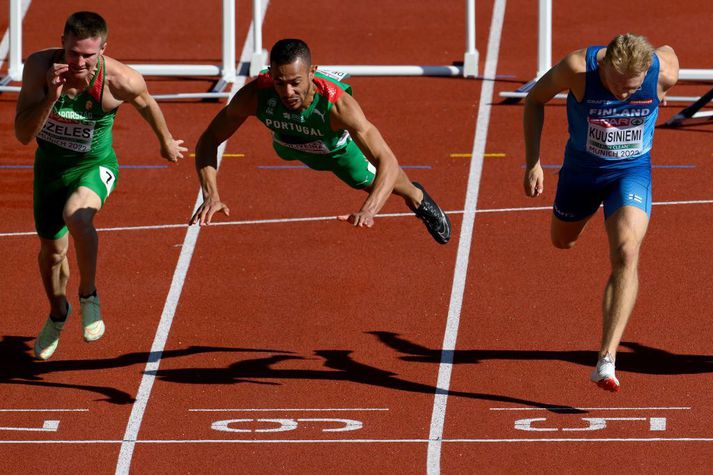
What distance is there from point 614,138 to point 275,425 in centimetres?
257

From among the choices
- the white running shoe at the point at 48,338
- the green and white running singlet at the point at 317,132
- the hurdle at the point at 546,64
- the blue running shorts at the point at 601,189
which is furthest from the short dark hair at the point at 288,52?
the hurdle at the point at 546,64

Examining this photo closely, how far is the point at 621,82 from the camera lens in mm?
8094

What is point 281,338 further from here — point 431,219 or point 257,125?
point 257,125

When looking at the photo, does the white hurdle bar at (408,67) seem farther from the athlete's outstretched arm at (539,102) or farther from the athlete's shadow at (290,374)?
the athlete's outstretched arm at (539,102)

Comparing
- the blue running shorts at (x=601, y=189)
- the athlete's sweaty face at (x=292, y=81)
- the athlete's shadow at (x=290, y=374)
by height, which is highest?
the athlete's sweaty face at (x=292, y=81)

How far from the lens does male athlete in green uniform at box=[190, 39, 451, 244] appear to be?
8109 mm

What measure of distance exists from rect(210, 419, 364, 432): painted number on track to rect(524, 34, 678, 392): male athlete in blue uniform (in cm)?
160

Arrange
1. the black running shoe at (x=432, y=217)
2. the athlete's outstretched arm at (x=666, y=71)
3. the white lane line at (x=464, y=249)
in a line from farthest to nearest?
the black running shoe at (x=432, y=217) < the white lane line at (x=464, y=249) < the athlete's outstretched arm at (x=666, y=71)

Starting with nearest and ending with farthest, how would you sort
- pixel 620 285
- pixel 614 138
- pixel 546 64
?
pixel 620 285
pixel 614 138
pixel 546 64

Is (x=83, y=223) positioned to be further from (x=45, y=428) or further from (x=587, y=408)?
(x=587, y=408)

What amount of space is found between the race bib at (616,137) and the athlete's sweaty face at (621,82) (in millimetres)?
196

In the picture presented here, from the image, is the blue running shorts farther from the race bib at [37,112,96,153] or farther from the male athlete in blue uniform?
the race bib at [37,112,96,153]

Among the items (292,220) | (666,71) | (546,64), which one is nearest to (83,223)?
(666,71)

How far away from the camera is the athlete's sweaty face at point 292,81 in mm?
8109
